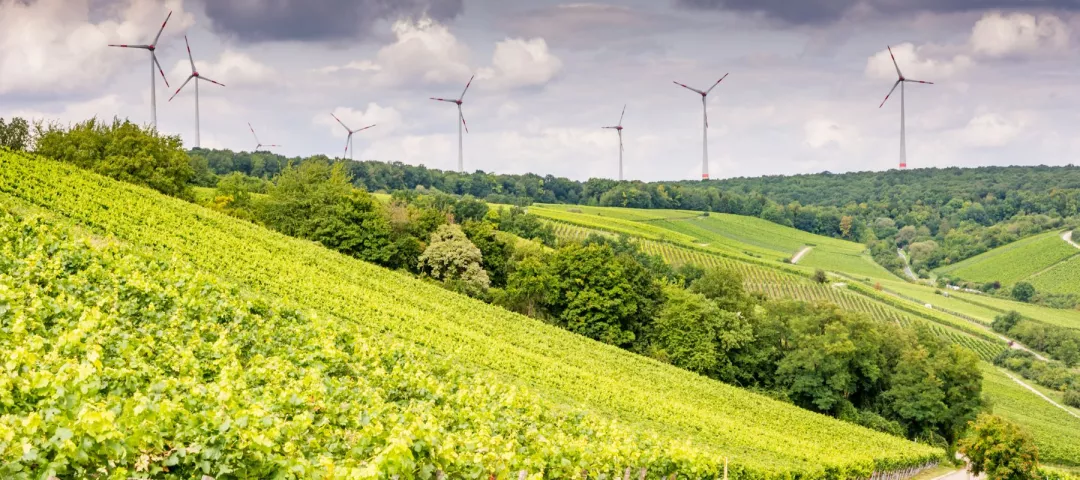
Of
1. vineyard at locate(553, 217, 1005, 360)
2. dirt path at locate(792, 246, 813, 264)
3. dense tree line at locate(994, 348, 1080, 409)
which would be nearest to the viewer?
dense tree line at locate(994, 348, 1080, 409)

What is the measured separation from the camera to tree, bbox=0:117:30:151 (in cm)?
8519

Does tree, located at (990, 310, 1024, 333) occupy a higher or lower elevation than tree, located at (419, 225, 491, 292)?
lower

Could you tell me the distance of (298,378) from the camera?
18562mm

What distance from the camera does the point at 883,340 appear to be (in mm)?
84250

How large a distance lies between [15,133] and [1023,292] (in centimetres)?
18003

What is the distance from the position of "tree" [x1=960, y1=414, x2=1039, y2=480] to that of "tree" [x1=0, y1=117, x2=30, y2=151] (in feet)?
284

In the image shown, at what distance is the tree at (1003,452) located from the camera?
180 feet

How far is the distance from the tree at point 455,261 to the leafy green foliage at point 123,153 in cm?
2192

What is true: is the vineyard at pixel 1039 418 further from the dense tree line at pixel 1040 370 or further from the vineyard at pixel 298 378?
the vineyard at pixel 298 378

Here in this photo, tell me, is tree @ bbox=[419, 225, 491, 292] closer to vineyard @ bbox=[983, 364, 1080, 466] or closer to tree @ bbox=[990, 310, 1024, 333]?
vineyard @ bbox=[983, 364, 1080, 466]

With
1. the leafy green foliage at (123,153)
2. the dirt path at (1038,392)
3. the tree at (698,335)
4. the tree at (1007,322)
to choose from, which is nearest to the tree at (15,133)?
the leafy green foliage at (123,153)

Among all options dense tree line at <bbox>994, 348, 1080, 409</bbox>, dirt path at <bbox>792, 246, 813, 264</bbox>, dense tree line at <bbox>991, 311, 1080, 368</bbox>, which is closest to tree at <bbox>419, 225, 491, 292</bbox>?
dense tree line at <bbox>994, 348, 1080, 409</bbox>

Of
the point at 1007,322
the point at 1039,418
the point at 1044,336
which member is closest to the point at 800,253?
the point at 1007,322

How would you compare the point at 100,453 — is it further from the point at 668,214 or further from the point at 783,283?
the point at 668,214
